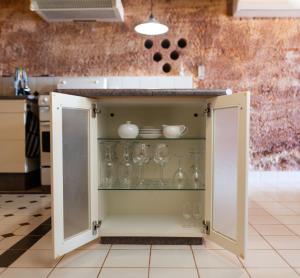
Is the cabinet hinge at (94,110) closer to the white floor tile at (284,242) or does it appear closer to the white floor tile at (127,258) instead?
the white floor tile at (127,258)

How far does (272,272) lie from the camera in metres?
1.46

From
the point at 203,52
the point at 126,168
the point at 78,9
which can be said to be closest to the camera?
the point at 126,168

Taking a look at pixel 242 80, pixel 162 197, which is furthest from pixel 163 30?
pixel 162 197

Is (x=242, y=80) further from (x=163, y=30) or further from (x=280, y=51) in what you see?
(x=163, y=30)

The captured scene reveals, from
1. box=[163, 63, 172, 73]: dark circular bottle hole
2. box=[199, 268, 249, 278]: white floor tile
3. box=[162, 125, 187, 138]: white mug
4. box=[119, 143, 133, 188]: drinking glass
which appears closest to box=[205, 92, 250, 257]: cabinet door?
box=[199, 268, 249, 278]: white floor tile

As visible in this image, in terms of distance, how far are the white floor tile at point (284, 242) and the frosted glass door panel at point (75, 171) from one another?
47.3 inches

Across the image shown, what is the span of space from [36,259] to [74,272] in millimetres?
291

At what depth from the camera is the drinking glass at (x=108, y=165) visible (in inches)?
74.8

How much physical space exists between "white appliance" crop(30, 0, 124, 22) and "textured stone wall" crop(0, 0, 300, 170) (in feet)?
0.50

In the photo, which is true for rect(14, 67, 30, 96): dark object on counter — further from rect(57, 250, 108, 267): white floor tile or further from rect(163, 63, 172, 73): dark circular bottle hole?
rect(57, 250, 108, 267): white floor tile

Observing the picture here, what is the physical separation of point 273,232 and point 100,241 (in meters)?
1.23

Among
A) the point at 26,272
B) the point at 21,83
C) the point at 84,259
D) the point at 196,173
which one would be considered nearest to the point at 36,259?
the point at 26,272

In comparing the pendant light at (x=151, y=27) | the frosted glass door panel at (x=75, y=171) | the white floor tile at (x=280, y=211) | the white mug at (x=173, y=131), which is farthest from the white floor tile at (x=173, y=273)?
the pendant light at (x=151, y=27)

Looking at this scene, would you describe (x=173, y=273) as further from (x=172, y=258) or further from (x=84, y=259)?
(x=84, y=259)
